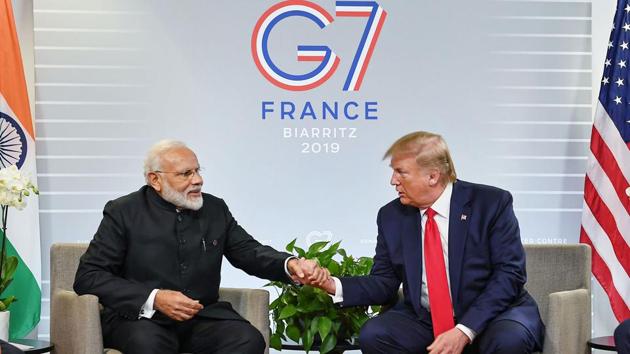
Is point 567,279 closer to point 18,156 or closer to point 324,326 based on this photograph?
point 324,326

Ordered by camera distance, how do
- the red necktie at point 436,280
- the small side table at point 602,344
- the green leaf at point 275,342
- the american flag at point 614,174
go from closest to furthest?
1. the red necktie at point 436,280
2. the small side table at point 602,344
3. the green leaf at point 275,342
4. the american flag at point 614,174

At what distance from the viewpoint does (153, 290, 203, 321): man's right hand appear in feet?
12.7

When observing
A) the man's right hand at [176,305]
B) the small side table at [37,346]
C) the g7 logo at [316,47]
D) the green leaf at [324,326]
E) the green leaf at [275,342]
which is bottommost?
the green leaf at [275,342]

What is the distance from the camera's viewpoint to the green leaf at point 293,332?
14.6 ft

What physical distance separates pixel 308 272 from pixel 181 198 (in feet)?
2.14

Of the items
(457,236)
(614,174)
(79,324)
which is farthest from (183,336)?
(614,174)

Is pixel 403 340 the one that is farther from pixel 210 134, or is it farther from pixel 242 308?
pixel 210 134

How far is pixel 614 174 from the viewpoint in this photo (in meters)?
5.46

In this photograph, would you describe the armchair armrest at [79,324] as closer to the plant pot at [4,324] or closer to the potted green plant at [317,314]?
the plant pot at [4,324]

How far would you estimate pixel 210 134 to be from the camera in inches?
222

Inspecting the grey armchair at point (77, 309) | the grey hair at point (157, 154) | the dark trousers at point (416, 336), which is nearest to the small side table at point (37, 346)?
the grey armchair at point (77, 309)

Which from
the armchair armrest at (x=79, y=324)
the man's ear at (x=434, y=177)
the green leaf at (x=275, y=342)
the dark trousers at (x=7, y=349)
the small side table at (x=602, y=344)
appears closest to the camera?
the dark trousers at (x=7, y=349)

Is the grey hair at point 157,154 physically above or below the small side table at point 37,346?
above

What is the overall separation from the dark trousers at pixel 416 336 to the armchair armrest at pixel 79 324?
1087mm
